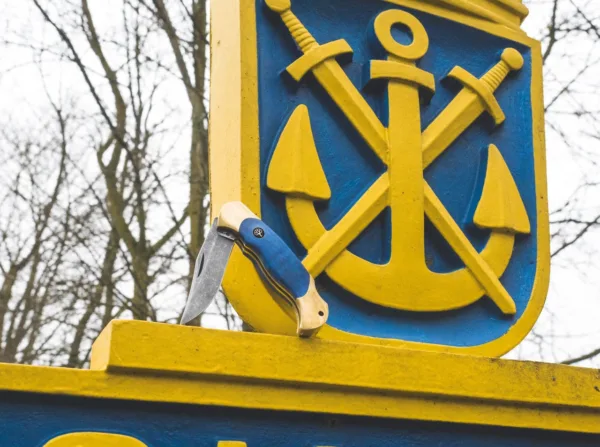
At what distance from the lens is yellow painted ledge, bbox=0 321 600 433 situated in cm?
161

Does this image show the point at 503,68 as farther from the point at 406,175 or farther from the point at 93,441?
the point at 93,441

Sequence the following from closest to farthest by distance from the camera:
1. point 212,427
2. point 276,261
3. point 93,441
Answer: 1. point 93,441
2. point 212,427
3. point 276,261

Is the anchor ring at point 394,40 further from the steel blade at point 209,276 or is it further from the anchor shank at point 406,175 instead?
the steel blade at point 209,276

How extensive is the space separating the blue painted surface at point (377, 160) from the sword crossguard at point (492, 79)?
29 millimetres

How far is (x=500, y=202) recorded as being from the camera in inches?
88.4

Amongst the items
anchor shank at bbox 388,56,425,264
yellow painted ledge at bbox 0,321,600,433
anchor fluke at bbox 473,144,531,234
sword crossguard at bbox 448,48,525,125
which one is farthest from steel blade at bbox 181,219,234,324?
sword crossguard at bbox 448,48,525,125

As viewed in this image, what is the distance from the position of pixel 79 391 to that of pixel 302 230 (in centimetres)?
65

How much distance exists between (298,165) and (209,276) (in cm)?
37

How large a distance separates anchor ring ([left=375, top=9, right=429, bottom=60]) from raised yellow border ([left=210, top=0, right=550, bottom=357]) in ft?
0.16

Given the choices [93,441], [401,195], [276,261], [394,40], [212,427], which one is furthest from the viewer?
[394,40]

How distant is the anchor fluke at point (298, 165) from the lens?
201cm

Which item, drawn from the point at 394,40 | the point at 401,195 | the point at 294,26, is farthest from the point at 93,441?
the point at 394,40

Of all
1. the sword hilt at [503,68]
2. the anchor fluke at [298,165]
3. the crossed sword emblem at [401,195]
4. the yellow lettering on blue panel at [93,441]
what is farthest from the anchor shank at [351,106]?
→ the yellow lettering on blue panel at [93,441]

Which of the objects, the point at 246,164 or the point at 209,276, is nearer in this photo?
the point at 209,276
